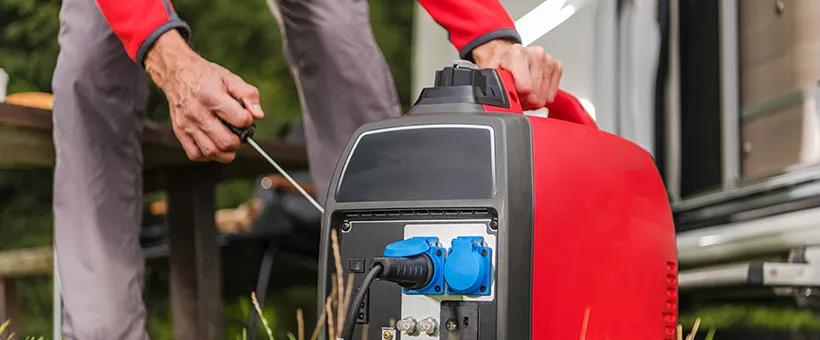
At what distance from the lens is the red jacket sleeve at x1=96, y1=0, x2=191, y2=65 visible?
1484mm

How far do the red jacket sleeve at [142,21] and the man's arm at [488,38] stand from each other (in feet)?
1.17

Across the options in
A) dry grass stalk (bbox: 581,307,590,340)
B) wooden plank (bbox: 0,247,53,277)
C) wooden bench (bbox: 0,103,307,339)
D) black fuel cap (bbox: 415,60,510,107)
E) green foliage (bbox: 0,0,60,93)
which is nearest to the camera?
dry grass stalk (bbox: 581,307,590,340)

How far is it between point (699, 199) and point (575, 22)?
0.43 meters

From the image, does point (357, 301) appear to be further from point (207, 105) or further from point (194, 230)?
point (194, 230)

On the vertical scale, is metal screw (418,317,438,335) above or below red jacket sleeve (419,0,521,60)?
below

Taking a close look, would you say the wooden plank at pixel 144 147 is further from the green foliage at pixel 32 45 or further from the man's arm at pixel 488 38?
the green foliage at pixel 32 45

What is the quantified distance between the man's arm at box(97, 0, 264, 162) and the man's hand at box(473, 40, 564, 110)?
0.97 ft

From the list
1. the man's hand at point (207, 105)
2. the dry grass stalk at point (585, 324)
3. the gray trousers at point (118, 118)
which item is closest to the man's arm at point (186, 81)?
the man's hand at point (207, 105)

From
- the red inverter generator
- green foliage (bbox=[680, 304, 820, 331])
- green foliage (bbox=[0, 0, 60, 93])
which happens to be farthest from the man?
green foliage (bbox=[0, 0, 60, 93])

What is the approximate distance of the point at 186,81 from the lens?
1.42m

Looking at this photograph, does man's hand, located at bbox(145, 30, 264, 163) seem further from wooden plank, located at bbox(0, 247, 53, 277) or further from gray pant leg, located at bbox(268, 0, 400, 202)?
wooden plank, located at bbox(0, 247, 53, 277)

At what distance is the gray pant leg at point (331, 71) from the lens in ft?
5.80

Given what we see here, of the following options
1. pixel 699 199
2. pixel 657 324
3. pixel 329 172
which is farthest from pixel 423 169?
pixel 699 199

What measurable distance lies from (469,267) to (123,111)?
0.81 m
